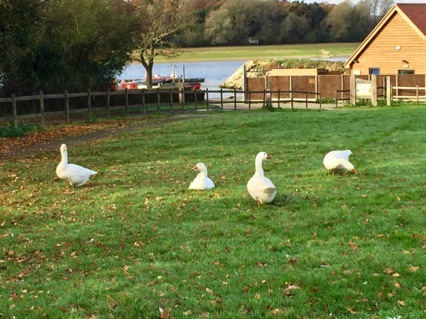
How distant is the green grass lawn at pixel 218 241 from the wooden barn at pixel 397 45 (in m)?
35.2

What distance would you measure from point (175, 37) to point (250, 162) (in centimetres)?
4450

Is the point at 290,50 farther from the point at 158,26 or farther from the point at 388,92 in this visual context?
the point at 388,92

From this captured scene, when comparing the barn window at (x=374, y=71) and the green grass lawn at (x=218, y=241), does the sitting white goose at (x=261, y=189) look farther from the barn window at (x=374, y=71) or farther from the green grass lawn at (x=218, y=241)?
the barn window at (x=374, y=71)

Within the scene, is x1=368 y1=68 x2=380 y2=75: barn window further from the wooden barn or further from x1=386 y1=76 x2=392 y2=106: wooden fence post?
x1=386 y1=76 x2=392 y2=106: wooden fence post

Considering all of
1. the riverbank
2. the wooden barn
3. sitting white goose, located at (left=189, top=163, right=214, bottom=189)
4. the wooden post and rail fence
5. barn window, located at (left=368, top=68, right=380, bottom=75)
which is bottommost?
sitting white goose, located at (left=189, top=163, right=214, bottom=189)

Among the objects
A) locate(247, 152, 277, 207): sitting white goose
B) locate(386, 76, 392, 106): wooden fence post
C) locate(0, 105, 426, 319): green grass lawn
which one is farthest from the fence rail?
locate(247, 152, 277, 207): sitting white goose

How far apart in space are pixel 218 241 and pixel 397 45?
149ft

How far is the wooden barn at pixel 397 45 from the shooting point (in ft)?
165

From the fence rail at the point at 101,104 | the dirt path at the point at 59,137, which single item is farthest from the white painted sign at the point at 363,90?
the dirt path at the point at 59,137

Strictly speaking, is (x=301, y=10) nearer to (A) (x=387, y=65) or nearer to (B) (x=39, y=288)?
(A) (x=387, y=65)

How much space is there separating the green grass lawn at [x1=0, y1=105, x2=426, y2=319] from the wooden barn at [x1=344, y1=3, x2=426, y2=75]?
3524 cm

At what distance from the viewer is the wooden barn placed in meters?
50.4

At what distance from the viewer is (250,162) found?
1614 cm

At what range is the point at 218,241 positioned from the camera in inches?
355
